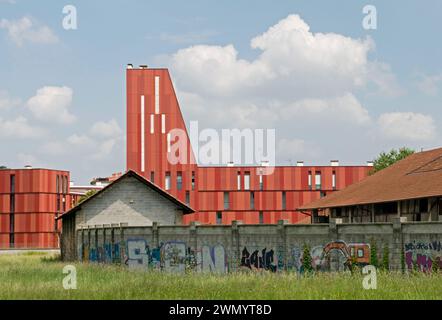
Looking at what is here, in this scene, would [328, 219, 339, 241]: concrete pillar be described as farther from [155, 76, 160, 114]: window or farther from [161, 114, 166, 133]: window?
[155, 76, 160, 114]: window

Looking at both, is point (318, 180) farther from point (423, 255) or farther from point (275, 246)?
point (423, 255)

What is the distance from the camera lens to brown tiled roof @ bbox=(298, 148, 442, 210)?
38.7m

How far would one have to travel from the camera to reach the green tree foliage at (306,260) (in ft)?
105

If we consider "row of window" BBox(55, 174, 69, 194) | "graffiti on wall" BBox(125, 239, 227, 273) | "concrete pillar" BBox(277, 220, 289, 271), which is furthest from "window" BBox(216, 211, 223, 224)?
"concrete pillar" BBox(277, 220, 289, 271)

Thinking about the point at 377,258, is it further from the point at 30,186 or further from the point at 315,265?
the point at 30,186

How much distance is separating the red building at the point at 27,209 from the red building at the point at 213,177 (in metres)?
23.7

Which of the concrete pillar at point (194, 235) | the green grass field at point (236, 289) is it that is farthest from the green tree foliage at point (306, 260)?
the concrete pillar at point (194, 235)

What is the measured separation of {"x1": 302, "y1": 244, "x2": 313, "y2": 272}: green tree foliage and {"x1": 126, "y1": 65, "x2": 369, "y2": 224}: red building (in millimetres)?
57614

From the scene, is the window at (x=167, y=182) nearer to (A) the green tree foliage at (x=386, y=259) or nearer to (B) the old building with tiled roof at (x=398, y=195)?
(B) the old building with tiled roof at (x=398, y=195)

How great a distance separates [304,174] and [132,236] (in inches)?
2273
